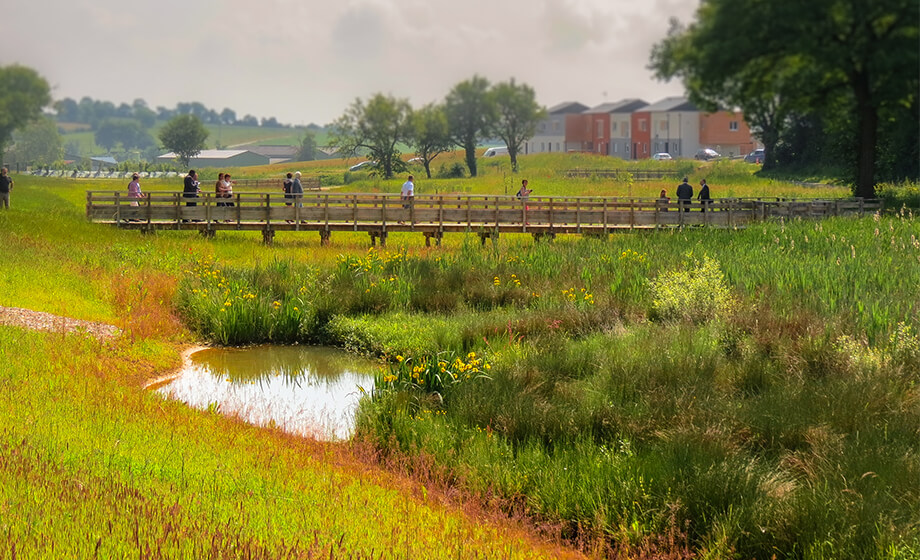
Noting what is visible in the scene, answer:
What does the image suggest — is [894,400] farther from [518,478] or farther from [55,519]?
[55,519]

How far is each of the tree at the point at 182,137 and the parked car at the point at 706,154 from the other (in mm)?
53516

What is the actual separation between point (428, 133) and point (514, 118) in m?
10.7

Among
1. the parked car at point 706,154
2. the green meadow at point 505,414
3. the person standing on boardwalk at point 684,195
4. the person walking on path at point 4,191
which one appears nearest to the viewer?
the green meadow at point 505,414

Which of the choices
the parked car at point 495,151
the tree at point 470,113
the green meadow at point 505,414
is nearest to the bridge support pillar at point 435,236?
the green meadow at point 505,414

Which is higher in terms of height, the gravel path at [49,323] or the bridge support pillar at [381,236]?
the bridge support pillar at [381,236]

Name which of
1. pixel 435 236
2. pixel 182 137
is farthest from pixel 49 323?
pixel 182 137

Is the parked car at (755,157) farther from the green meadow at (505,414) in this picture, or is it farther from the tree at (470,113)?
the green meadow at (505,414)

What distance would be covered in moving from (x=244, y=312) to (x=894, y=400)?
10.8 meters

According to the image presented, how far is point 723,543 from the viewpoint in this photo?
7590 mm

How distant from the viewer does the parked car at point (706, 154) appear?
41534 mm

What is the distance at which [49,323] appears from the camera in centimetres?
1516

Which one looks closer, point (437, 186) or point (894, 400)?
point (894, 400)

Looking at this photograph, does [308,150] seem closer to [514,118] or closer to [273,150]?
[273,150]

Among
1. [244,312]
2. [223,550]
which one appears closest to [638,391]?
[223,550]
